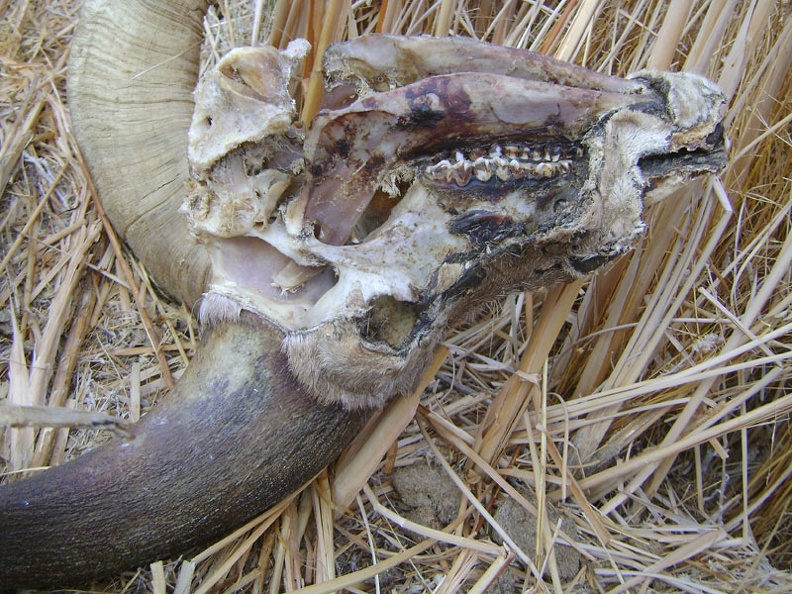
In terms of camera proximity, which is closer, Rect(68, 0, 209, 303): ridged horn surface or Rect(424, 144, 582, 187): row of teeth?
Rect(424, 144, 582, 187): row of teeth

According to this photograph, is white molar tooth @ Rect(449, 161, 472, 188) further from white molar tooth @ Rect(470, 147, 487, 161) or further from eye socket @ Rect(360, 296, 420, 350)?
eye socket @ Rect(360, 296, 420, 350)

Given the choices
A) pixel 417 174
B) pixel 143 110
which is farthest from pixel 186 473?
pixel 143 110

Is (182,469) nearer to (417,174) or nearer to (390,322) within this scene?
(390,322)

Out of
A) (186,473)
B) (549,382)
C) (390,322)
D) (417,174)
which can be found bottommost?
(549,382)

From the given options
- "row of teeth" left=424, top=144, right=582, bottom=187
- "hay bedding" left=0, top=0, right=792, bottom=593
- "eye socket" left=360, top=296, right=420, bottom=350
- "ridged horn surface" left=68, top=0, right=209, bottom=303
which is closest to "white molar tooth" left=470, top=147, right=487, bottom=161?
"row of teeth" left=424, top=144, right=582, bottom=187

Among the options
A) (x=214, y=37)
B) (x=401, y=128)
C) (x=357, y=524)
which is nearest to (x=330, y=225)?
(x=401, y=128)

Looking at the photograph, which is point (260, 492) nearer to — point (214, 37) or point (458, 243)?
point (458, 243)
